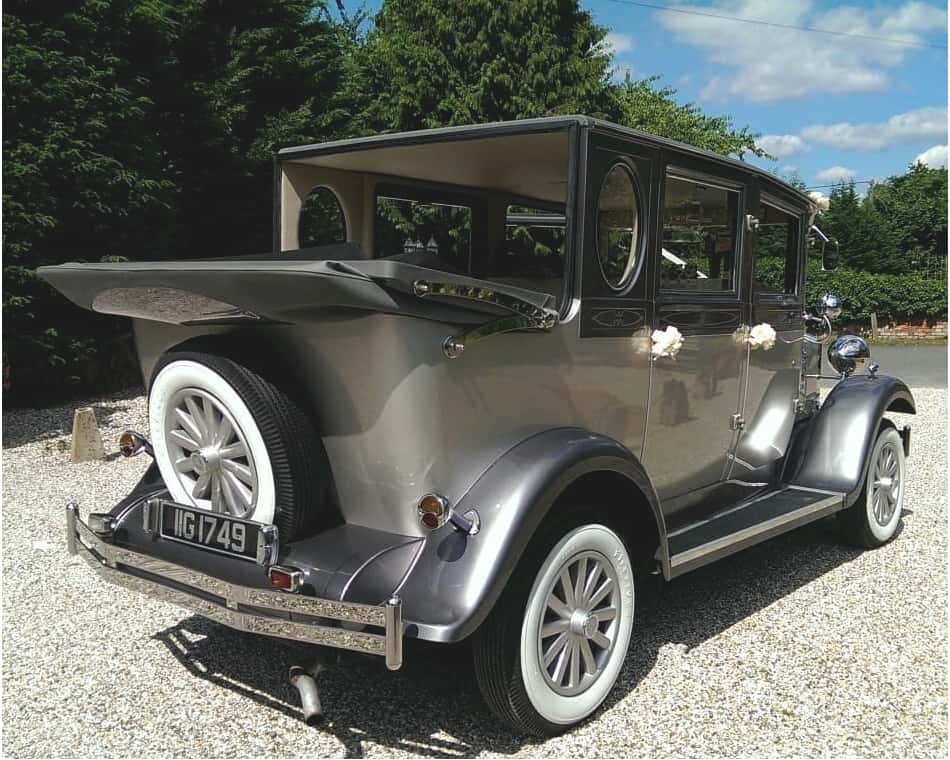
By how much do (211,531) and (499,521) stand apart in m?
1.00

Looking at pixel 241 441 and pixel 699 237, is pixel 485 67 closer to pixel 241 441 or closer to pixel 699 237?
pixel 699 237

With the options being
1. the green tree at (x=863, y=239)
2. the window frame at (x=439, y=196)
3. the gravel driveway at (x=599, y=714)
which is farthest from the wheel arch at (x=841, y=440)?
the green tree at (x=863, y=239)

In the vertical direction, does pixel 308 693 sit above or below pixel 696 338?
below

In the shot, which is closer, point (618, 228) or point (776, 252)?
point (618, 228)

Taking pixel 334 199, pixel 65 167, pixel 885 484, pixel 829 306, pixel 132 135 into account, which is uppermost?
pixel 132 135

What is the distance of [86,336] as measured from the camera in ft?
32.2

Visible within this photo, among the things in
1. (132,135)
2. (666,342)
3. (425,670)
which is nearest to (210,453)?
(425,670)

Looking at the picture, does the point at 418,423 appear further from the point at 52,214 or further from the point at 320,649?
the point at 52,214

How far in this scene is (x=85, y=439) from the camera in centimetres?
796

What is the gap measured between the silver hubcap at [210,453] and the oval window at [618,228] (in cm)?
149

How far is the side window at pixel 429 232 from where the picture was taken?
4.62m

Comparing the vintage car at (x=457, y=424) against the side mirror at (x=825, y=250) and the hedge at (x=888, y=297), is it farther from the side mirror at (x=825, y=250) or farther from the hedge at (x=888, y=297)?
the hedge at (x=888, y=297)

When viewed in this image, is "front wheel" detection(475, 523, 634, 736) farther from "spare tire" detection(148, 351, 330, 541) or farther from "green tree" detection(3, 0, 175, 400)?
"green tree" detection(3, 0, 175, 400)

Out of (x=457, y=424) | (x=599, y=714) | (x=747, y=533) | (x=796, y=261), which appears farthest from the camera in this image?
(x=796, y=261)
